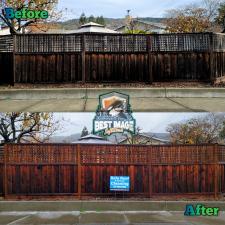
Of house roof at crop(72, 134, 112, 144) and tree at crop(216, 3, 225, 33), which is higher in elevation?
tree at crop(216, 3, 225, 33)

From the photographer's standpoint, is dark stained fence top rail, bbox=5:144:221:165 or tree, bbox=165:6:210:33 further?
tree, bbox=165:6:210:33

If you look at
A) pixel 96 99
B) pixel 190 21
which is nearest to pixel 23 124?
pixel 96 99

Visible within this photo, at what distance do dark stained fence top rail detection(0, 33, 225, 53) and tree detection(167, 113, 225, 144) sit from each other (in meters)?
3.14

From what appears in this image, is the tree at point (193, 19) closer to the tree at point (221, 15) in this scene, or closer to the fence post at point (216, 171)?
the tree at point (221, 15)

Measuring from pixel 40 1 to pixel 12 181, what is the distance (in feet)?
37.0

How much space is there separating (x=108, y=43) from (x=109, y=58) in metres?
0.53

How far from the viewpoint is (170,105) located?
41.8 feet

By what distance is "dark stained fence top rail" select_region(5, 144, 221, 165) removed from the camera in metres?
11.9

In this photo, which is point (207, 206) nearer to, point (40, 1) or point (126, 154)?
point (126, 154)

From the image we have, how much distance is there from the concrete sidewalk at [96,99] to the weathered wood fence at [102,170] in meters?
1.24

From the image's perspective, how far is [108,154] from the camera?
39.1 feet
